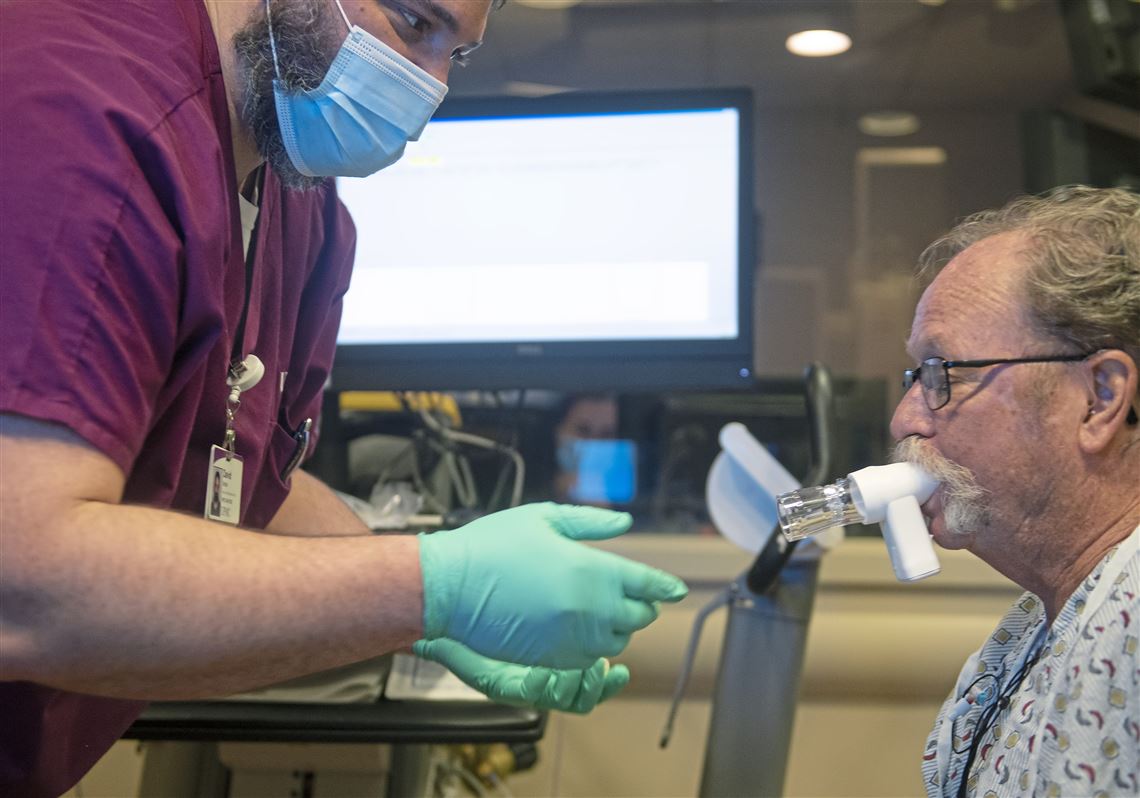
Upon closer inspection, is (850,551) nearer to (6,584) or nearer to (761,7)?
(761,7)

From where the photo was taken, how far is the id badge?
1.03 metres

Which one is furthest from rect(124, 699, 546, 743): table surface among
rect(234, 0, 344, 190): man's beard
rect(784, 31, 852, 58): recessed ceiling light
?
rect(784, 31, 852, 58): recessed ceiling light

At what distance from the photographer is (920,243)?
3516mm

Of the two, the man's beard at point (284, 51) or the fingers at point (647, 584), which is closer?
the fingers at point (647, 584)

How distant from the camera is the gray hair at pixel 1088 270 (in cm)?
100

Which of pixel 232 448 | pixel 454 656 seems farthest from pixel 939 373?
pixel 232 448

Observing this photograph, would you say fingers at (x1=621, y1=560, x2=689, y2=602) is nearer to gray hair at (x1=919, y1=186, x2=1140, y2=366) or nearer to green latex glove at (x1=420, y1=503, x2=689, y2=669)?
green latex glove at (x1=420, y1=503, x2=689, y2=669)

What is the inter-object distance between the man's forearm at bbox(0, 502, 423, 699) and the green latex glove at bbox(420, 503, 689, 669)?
0.08 feet

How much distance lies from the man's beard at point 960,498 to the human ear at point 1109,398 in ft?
0.36

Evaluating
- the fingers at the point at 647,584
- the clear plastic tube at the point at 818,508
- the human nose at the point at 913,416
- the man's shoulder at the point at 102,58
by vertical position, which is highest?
the man's shoulder at the point at 102,58

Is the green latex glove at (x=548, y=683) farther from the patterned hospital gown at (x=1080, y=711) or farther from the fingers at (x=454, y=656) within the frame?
the patterned hospital gown at (x=1080, y=711)

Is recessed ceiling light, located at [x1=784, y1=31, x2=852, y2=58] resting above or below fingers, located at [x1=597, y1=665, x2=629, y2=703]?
above

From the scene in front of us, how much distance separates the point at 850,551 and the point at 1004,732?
1.41 m

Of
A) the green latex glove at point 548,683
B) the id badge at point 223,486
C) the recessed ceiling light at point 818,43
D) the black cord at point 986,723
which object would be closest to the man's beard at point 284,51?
the id badge at point 223,486
